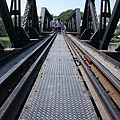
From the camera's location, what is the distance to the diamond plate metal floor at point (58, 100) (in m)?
3.32

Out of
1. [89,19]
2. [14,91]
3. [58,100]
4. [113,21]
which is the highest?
[89,19]

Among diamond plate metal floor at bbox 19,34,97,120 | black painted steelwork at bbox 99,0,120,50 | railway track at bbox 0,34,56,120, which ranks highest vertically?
black painted steelwork at bbox 99,0,120,50

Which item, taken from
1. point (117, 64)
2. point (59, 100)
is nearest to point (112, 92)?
point (59, 100)

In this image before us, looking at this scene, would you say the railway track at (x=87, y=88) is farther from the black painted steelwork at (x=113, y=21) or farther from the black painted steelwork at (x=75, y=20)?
the black painted steelwork at (x=75, y=20)

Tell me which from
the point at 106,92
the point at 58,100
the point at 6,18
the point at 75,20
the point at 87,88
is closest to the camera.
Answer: the point at 58,100

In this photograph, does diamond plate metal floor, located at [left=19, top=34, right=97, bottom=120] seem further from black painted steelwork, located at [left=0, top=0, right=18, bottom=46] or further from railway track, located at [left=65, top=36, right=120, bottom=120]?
black painted steelwork, located at [left=0, top=0, right=18, bottom=46]

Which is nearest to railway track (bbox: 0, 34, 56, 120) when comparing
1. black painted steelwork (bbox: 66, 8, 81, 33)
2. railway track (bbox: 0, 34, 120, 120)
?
railway track (bbox: 0, 34, 120, 120)

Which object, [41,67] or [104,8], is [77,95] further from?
[104,8]

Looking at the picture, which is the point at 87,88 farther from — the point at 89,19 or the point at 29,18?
the point at 89,19

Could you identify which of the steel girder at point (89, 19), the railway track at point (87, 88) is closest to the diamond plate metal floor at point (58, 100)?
the railway track at point (87, 88)

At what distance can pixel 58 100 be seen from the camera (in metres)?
3.89

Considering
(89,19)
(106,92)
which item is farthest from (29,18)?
(106,92)

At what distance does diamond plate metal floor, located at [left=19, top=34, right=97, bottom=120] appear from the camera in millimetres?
3324

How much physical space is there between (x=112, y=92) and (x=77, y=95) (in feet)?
2.01
